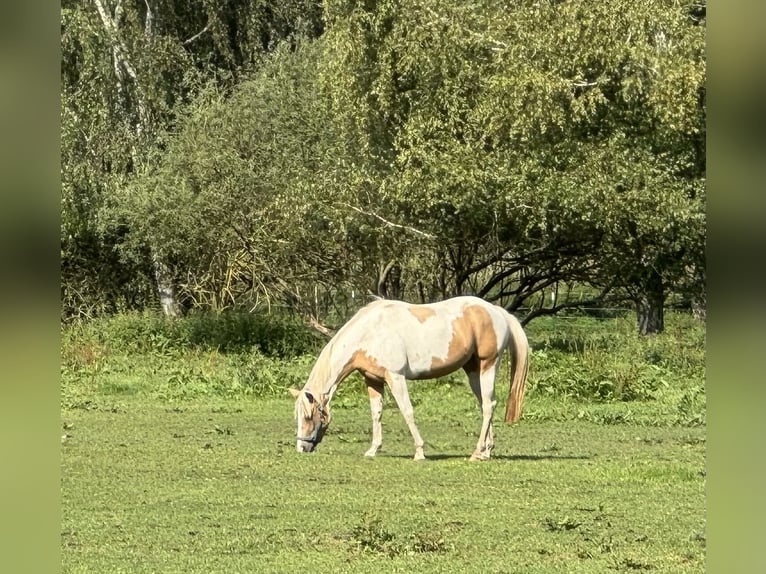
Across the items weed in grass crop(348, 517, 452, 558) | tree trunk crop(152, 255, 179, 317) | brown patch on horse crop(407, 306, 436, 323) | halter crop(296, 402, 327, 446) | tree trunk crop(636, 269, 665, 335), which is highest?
brown patch on horse crop(407, 306, 436, 323)

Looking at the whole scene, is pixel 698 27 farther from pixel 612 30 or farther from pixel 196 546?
pixel 196 546

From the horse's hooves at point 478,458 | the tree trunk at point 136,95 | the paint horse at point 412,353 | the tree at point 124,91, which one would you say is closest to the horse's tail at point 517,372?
the paint horse at point 412,353

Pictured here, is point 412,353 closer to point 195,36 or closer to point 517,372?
point 517,372

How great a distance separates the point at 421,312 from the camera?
804cm

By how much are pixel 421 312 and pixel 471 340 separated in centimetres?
41

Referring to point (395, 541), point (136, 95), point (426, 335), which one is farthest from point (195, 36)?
point (395, 541)

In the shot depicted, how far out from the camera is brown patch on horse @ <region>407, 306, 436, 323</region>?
802cm

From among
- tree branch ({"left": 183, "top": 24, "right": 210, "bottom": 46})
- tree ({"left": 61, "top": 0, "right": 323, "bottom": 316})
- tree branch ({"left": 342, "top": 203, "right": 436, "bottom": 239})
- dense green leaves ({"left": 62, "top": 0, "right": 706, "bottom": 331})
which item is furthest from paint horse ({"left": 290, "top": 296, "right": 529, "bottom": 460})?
tree branch ({"left": 183, "top": 24, "right": 210, "bottom": 46})

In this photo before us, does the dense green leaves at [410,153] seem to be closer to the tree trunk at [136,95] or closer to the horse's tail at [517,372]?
the tree trunk at [136,95]

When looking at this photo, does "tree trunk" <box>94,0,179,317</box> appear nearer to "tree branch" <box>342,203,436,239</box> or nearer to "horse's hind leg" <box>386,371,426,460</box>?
"tree branch" <box>342,203,436,239</box>

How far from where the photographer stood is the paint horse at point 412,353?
7816 mm

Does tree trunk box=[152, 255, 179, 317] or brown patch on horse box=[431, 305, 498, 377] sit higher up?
brown patch on horse box=[431, 305, 498, 377]
